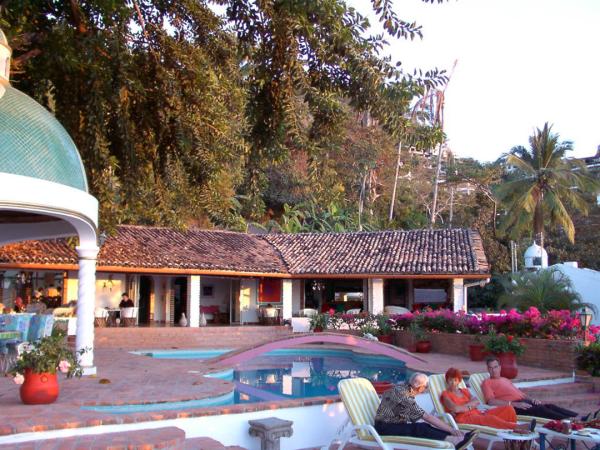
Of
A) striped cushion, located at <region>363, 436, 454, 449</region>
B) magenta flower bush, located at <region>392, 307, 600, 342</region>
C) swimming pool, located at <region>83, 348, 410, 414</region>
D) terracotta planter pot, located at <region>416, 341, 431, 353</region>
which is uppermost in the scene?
magenta flower bush, located at <region>392, 307, 600, 342</region>

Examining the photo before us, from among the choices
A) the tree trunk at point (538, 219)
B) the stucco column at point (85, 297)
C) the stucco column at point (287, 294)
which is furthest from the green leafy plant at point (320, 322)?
the tree trunk at point (538, 219)

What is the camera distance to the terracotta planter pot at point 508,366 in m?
12.0

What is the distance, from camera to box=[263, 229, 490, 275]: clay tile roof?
2605 cm

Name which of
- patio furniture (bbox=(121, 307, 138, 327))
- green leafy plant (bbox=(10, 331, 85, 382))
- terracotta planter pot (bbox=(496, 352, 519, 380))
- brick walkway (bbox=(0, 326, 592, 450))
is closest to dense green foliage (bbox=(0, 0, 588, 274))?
brick walkway (bbox=(0, 326, 592, 450))

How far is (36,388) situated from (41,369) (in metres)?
0.23

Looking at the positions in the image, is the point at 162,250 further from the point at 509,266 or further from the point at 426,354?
the point at 509,266

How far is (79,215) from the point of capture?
9445 millimetres

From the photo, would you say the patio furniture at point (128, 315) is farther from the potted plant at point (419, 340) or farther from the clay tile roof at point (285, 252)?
the potted plant at point (419, 340)

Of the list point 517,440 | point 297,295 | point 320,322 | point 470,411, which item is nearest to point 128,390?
point 470,411

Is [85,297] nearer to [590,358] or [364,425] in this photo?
[364,425]

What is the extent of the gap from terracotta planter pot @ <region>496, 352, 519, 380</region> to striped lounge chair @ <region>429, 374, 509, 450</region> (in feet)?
13.0

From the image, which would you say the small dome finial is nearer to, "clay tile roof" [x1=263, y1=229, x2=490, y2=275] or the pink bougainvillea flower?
the pink bougainvillea flower

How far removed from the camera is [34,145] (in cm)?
873

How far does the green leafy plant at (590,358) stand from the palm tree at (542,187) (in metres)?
24.4
